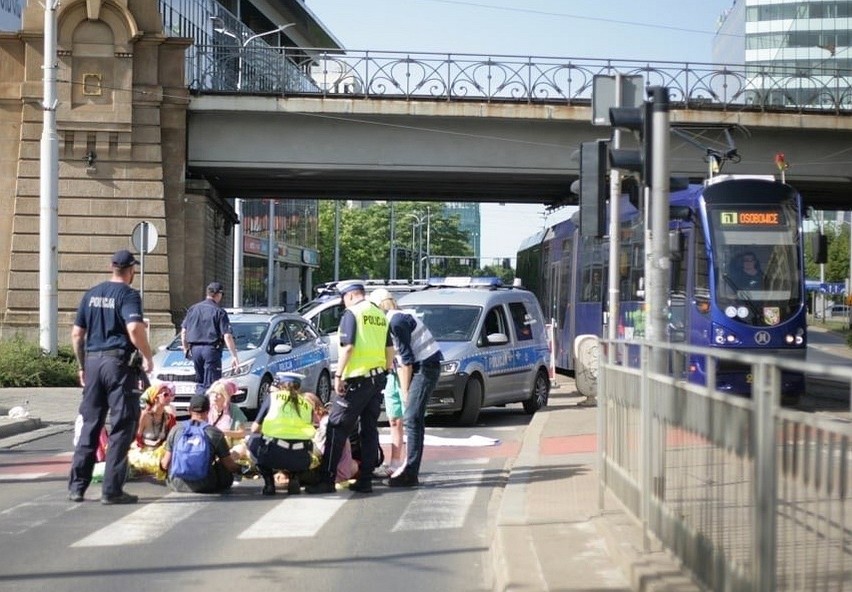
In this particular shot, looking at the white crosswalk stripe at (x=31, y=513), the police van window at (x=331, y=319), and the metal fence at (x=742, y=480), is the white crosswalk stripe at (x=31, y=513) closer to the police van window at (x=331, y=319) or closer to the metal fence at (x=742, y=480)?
the metal fence at (x=742, y=480)

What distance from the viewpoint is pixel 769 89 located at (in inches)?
1291

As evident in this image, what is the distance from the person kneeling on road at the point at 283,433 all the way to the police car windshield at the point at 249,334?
8162mm

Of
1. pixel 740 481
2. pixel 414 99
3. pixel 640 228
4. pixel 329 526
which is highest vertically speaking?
pixel 414 99

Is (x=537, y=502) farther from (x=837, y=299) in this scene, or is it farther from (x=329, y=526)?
(x=837, y=299)

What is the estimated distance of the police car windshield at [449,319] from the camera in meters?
18.4

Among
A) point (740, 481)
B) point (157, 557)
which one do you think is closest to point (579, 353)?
point (157, 557)

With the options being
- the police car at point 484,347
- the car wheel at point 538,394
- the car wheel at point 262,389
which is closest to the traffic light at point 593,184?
the police car at point 484,347

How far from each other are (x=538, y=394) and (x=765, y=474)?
51.0 ft

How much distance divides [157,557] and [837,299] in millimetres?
108319

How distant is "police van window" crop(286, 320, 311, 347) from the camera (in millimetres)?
20266

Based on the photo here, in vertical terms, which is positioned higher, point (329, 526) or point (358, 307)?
point (358, 307)

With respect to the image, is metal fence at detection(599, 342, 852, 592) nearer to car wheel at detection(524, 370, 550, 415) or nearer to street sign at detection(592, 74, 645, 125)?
street sign at detection(592, 74, 645, 125)

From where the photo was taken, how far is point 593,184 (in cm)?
1188

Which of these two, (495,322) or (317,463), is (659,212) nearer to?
(317,463)
